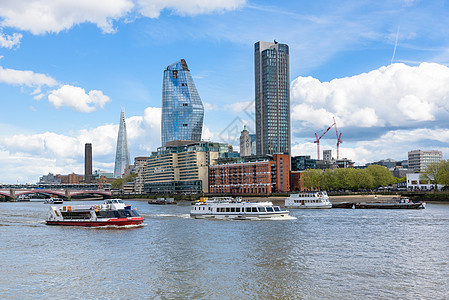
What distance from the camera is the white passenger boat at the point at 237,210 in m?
95.1

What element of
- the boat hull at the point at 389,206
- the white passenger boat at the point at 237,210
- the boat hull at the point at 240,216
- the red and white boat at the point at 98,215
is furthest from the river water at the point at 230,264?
the boat hull at the point at 389,206

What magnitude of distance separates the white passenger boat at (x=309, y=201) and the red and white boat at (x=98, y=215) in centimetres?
6758

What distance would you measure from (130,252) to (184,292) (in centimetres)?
2092

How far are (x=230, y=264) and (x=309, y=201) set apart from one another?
329 feet

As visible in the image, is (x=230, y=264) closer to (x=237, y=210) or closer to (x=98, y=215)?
(x=98, y=215)

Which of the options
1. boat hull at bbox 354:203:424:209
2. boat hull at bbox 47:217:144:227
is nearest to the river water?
boat hull at bbox 47:217:144:227

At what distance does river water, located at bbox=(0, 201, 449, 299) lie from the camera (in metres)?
35.4

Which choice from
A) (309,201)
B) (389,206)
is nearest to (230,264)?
(389,206)

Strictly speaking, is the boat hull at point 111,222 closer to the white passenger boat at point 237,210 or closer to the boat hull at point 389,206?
the white passenger boat at point 237,210

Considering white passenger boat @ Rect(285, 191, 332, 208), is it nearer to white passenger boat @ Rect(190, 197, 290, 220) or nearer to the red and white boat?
white passenger boat @ Rect(190, 197, 290, 220)

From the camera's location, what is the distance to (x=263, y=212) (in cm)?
9475

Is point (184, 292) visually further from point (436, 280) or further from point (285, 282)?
point (436, 280)

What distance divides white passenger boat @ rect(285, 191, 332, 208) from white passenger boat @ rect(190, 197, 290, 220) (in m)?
44.5

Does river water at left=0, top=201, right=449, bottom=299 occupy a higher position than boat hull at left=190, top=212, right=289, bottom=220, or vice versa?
boat hull at left=190, top=212, right=289, bottom=220
